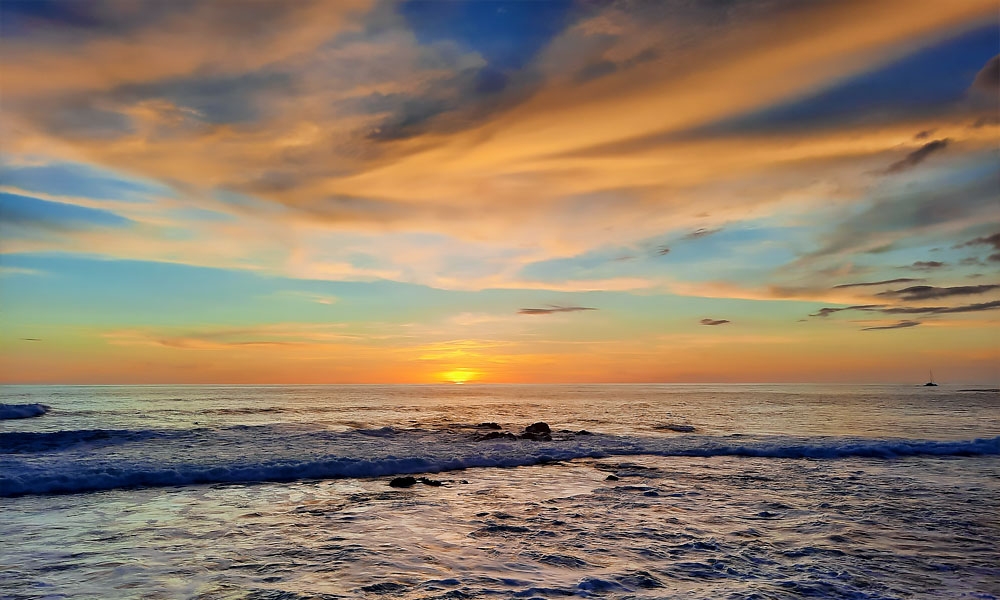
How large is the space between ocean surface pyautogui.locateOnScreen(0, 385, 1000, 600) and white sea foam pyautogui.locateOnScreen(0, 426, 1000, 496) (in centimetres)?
16

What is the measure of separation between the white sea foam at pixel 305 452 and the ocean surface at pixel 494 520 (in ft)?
→ 0.54

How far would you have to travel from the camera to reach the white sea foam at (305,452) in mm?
21453

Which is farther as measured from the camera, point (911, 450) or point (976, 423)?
point (976, 423)

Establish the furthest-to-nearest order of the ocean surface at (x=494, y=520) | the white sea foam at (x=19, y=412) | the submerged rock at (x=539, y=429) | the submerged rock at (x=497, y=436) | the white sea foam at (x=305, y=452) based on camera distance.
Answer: the white sea foam at (x=19, y=412), the submerged rock at (x=539, y=429), the submerged rock at (x=497, y=436), the white sea foam at (x=305, y=452), the ocean surface at (x=494, y=520)

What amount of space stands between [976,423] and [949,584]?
51087 mm

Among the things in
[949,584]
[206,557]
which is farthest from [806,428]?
[206,557]

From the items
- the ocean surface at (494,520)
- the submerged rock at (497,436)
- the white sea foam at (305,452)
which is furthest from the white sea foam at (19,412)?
the submerged rock at (497,436)

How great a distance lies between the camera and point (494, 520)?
15.0 meters

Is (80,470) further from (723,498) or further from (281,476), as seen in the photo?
(723,498)

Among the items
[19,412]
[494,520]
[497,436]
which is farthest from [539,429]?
[19,412]

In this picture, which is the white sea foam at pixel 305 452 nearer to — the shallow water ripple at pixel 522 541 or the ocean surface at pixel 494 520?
the ocean surface at pixel 494 520

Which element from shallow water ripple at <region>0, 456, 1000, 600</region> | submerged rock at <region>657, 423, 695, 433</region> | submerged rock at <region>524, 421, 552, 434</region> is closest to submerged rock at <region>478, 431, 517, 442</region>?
submerged rock at <region>524, 421, 552, 434</region>

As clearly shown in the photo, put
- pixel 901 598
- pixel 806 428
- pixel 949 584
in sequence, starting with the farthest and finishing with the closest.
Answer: pixel 806 428 < pixel 949 584 < pixel 901 598

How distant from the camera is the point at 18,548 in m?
Answer: 12.2
